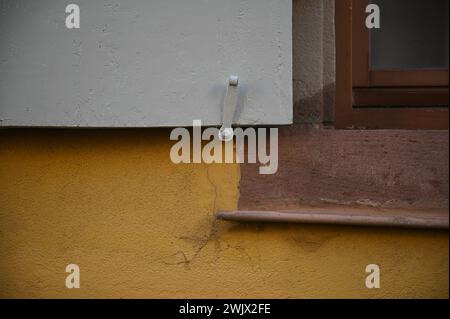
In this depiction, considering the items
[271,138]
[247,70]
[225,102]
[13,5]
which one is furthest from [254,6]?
[13,5]

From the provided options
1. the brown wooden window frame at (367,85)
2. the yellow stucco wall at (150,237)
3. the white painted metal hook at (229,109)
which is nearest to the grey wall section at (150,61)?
the white painted metal hook at (229,109)

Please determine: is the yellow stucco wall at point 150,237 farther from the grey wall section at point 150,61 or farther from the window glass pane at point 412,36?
the window glass pane at point 412,36

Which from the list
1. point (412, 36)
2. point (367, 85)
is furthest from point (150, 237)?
point (412, 36)

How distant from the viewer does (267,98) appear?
195 centimetres

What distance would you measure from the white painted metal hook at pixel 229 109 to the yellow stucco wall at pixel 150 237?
6.3 inches

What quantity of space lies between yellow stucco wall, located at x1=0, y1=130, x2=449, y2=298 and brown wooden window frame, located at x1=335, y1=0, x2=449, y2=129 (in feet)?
1.59

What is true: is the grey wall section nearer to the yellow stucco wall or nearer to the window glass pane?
the yellow stucco wall

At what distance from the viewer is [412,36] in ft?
10.5

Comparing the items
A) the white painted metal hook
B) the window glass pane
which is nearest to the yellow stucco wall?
the white painted metal hook

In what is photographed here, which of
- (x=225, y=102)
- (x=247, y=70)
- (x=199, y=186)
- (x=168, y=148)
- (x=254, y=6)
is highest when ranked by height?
(x=254, y=6)

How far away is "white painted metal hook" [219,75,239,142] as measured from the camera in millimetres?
1897

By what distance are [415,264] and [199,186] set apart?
94 cm

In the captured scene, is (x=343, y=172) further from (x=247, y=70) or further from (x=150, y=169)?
Result: (x=150, y=169)

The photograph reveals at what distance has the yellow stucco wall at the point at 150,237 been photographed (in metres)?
2.00
